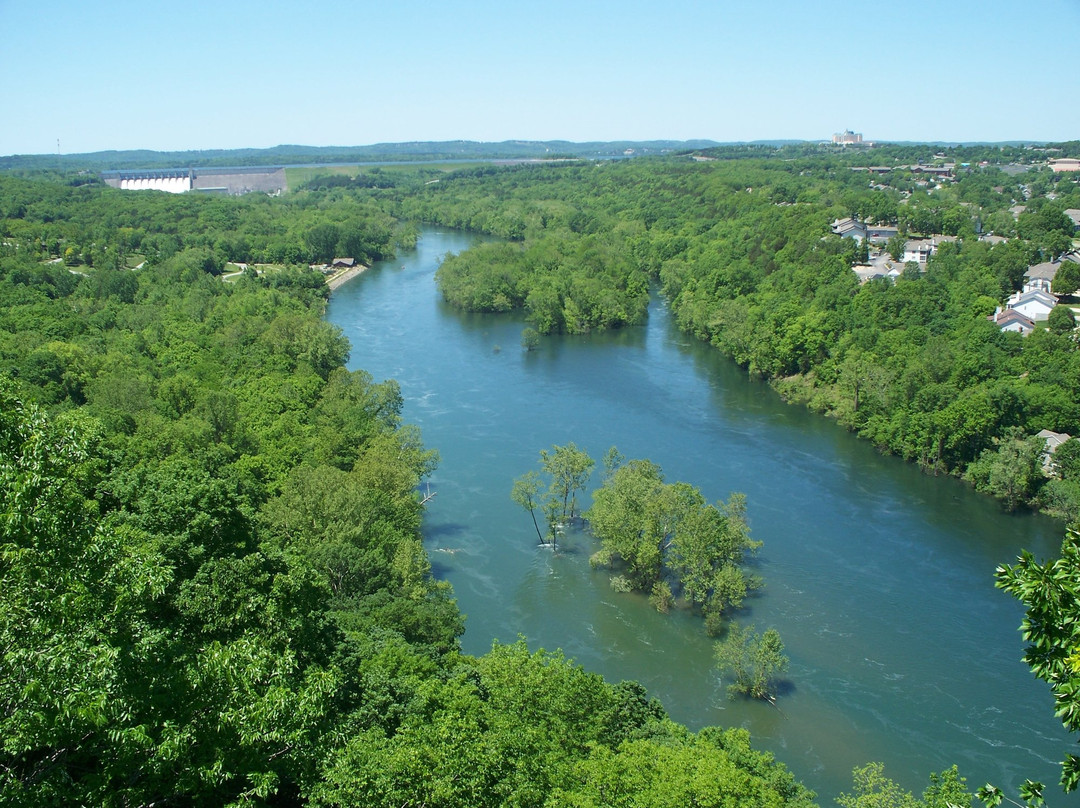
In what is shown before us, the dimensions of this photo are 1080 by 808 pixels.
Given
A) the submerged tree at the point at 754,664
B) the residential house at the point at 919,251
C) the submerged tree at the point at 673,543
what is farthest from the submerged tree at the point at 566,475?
the residential house at the point at 919,251

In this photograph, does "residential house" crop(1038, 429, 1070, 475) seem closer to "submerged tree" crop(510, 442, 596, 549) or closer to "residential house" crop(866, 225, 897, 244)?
"submerged tree" crop(510, 442, 596, 549)

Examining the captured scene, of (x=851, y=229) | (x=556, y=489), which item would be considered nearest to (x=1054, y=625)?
(x=556, y=489)

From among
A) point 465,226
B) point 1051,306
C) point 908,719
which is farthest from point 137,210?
point 908,719

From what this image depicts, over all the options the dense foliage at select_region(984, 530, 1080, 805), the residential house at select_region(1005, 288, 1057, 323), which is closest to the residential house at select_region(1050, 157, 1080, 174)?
the residential house at select_region(1005, 288, 1057, 323)

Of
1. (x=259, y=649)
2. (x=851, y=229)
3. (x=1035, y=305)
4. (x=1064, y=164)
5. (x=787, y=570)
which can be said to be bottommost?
(x=787, y=570)

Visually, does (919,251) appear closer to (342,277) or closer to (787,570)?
(787,570)

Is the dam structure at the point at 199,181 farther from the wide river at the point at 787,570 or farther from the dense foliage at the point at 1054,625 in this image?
the dense foliage at the point at 1054,625

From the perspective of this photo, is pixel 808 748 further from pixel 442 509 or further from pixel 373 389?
pixel 373 389
